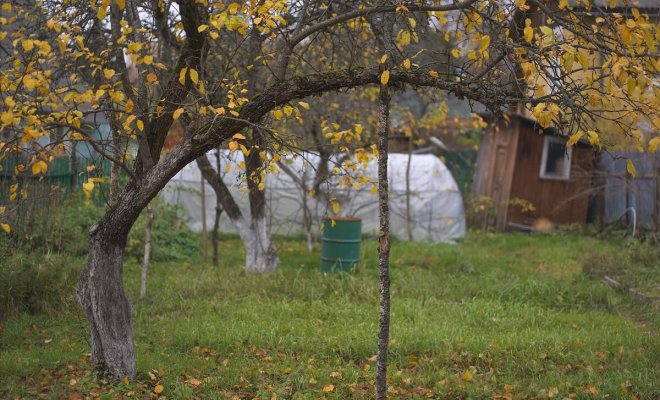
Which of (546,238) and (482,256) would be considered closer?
(482,256)

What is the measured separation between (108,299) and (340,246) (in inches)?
217

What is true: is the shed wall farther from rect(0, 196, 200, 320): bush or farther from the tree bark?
the tree bark

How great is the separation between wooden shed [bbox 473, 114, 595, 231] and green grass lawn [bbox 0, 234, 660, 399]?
601 cm

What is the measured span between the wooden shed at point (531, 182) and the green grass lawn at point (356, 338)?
6.01 meters

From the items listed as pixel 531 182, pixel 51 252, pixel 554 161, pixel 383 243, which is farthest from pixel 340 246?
pixel 554 161

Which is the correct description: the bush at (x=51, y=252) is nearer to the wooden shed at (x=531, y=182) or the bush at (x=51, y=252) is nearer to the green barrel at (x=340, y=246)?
the green barrel at (x=340, y=246)

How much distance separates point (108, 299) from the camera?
5805mm

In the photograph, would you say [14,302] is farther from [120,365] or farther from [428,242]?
[428,242]

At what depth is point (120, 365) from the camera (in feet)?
19.4

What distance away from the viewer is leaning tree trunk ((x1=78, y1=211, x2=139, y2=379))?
18.8 ft

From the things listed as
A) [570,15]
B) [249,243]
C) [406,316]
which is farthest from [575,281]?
[570,15]

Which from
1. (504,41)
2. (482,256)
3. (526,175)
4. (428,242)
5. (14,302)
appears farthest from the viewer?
(526,175)

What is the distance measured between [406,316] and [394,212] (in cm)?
826

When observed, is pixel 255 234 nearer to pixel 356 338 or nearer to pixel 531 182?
pixel 356 338
